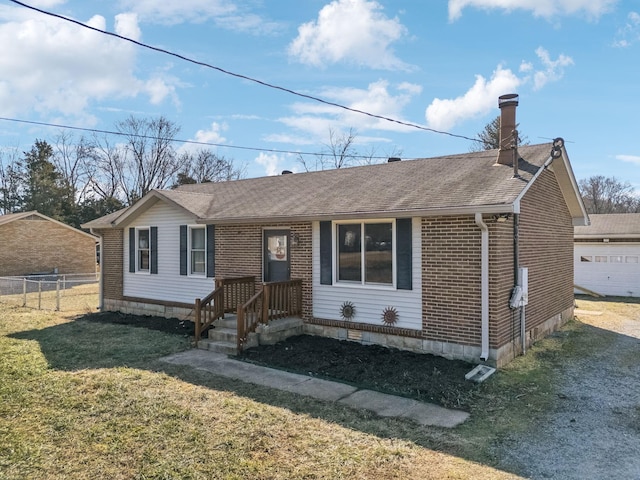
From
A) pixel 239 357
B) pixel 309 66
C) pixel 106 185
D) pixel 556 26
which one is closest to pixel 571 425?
pixel 239 357

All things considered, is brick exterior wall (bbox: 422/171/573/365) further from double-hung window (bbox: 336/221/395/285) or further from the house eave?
double-hung window (bbox: 336/221/395/285)

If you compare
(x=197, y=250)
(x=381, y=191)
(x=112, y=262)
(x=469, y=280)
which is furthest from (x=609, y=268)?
(x=112, y=262)

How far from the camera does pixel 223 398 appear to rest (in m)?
6.36

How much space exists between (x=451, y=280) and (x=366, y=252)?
6.23ft

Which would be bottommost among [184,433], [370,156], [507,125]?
[184,433]

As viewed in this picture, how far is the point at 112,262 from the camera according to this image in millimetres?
14555

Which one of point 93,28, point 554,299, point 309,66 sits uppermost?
point 309,66

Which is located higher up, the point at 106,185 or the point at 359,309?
the point at 106,185

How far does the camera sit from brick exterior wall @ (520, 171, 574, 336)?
933cm

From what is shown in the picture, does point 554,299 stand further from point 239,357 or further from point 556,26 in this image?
point 239,357

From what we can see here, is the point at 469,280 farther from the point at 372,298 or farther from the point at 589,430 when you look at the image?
the point at 589,430

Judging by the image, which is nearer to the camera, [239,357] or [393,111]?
[239,357]

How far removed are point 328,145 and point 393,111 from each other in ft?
77.3

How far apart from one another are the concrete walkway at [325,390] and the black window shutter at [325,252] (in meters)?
2.49
